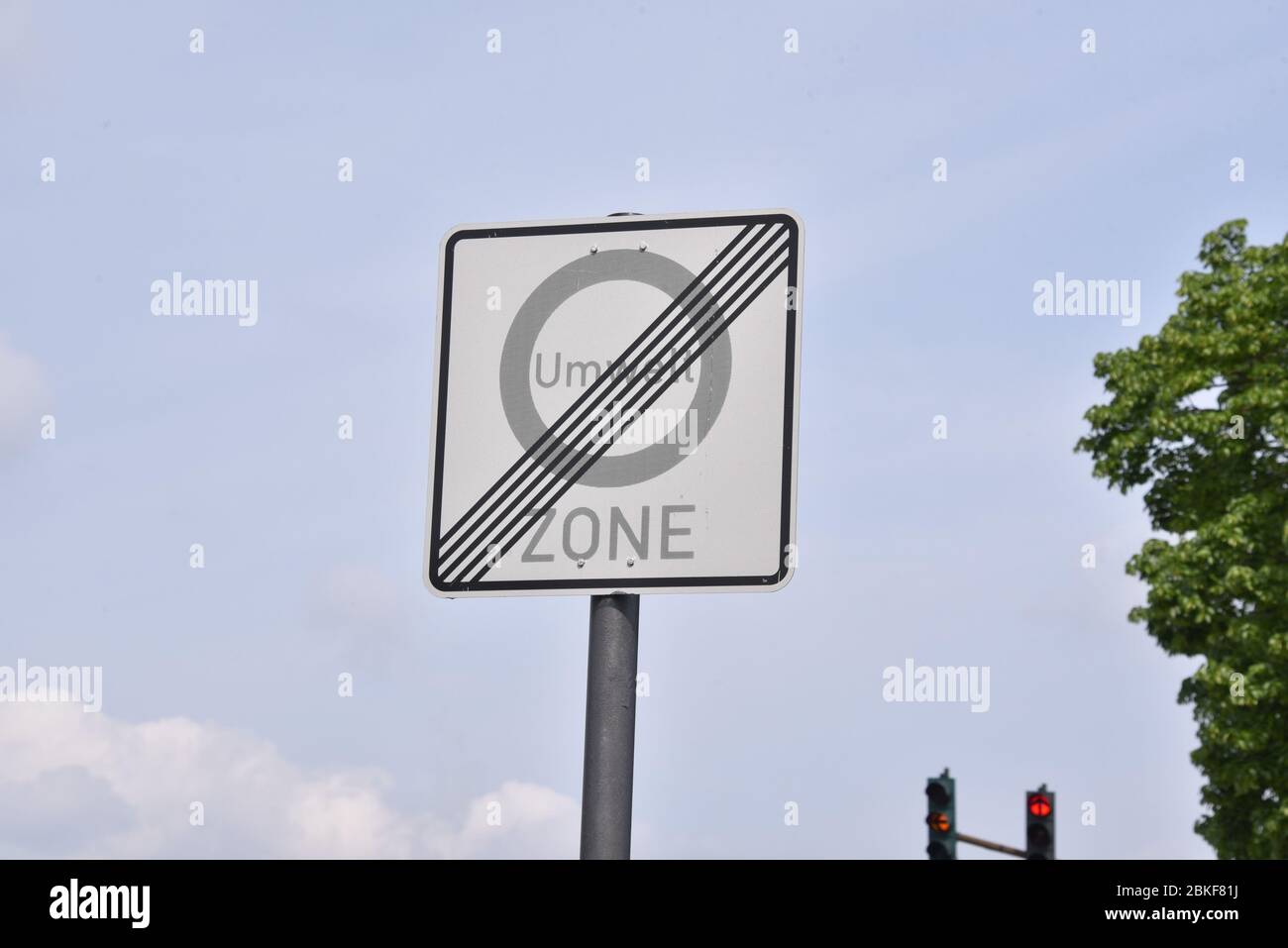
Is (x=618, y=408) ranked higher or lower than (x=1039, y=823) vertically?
higher

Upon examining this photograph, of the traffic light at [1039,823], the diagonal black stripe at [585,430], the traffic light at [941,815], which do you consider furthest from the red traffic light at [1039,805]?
the diagonal black stripe at [585,430]

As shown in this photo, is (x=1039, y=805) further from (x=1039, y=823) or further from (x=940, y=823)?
(x=940, y=823)

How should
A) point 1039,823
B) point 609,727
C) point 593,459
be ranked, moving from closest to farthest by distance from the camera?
point 609,727 < point 593,459 < point 1039,823

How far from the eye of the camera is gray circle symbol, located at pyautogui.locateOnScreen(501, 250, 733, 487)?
3.04m

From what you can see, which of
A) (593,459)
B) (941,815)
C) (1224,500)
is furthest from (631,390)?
(1224,500)

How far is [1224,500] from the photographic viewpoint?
2203 centimetres

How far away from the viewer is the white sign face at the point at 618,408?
2.99 metres

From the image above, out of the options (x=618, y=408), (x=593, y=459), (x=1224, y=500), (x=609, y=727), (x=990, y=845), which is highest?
(x=1224, y=500)

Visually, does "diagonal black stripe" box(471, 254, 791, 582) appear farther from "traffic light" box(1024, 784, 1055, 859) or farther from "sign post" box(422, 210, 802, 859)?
"traffic light" box(1024, 784, 1055, 859)

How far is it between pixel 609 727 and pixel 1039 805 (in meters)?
19.4

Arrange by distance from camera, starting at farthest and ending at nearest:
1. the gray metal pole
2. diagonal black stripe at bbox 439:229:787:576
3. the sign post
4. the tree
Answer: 1. the tree
2. diagonal black stripe at bbox 439:229:787:576
3. the sign post
4. the gray metal pole

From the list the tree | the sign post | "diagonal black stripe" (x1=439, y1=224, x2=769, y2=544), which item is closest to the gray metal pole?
the sign post
